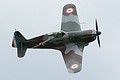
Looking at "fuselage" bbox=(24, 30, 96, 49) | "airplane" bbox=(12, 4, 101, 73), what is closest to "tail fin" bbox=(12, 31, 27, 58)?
"airplane" bbox=(12, 4, 101, 73)

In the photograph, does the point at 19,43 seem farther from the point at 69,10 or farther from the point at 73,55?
the point at 69,10

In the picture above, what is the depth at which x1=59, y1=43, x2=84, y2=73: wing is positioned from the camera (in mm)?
69625

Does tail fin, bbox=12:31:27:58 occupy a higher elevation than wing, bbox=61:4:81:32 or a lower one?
lower

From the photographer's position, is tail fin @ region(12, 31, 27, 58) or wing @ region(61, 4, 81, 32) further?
wing @ region(61, 4, 81, 32)

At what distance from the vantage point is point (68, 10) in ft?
261

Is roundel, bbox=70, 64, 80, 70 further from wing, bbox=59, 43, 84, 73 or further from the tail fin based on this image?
the tail fin

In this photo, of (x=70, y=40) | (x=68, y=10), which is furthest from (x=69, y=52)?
(x=68, y=10)

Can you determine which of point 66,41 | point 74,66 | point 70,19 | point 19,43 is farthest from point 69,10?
point 74,66

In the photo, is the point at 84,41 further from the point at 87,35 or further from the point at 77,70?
the point at 77,70

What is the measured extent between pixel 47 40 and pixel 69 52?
11.3 ft

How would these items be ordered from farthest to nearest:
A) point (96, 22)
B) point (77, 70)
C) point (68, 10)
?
point (68, 10) < point (96, 22) < point (77, 70)

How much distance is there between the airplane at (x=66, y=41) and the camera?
2870 inches

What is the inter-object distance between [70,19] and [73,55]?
22.7ft

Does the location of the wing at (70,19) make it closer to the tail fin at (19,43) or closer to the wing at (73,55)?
the wing at (73,55)
